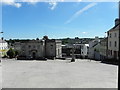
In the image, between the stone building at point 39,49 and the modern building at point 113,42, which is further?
the stone building at point 39,49

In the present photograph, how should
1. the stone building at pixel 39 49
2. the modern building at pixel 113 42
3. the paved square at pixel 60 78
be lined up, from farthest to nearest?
the stone building at pixel 39 49, the modern building at pixel 113 42, the paved square at pixel 60 78

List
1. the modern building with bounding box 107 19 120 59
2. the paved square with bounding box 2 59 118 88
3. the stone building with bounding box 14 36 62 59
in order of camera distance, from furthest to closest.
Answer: the stone building with bounding box 14 36 62 59, the modern building with bounding box 107 19 120 59, the paved square with bounding box 2 59 118 88

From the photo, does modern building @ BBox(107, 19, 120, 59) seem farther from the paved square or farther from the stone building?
the stone building

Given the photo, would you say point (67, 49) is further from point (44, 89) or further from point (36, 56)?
point (44, 89)

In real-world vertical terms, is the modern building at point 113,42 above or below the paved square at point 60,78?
above

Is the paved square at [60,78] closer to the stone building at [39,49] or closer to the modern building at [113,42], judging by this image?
the modern building at [113,42]

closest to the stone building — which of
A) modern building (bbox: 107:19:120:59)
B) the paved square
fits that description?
modern building (bbox: 107:19:120:59)

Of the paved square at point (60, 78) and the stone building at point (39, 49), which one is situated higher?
Result: the stone building at point (39, 49)

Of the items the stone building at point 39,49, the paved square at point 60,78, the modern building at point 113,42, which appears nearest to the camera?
the paved square at point 60,78

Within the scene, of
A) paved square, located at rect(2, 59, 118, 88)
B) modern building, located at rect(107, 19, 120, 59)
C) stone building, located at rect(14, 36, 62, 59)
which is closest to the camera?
paved square, located at rect(2, 59, 118, 88)

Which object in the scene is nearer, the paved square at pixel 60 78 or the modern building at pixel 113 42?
the paved square at pixel 60 78

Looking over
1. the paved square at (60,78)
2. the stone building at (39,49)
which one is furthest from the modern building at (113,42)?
the stone building at (39,49)


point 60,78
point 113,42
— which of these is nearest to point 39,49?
point 113,42

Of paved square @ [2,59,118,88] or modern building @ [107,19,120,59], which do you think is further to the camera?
modern building @ [107,19,120,59]
